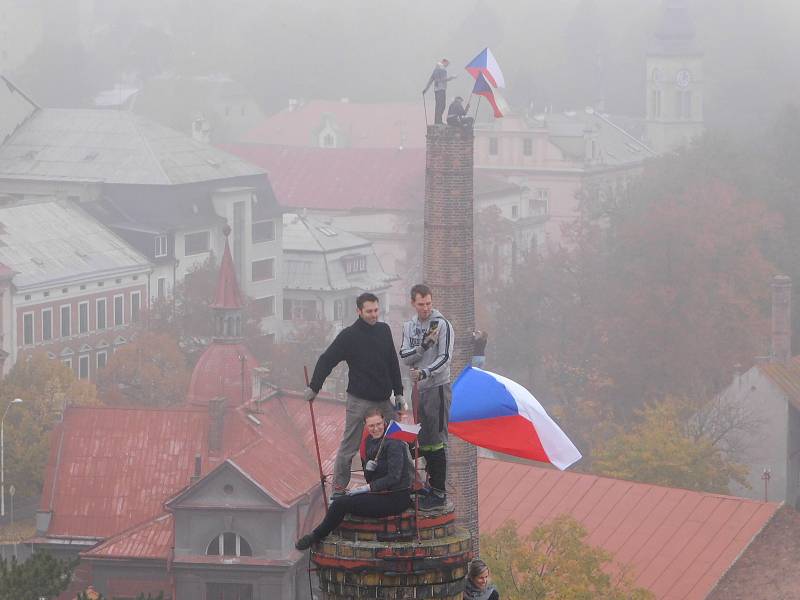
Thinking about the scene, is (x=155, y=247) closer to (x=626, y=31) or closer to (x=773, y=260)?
(x=773, y=260)

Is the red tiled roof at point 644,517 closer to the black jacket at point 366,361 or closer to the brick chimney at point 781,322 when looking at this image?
the brick chimney at point 781,322

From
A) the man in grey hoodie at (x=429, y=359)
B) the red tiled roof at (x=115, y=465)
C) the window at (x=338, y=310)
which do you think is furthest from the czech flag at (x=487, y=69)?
the window at (x=338, y=310)

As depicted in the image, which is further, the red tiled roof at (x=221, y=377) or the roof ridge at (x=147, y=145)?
the roof ridge at (x=147, y=145)

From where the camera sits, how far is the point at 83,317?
288ft

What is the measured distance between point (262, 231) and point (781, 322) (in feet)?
133

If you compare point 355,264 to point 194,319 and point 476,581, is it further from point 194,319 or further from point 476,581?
point 476,581

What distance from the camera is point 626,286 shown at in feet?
283

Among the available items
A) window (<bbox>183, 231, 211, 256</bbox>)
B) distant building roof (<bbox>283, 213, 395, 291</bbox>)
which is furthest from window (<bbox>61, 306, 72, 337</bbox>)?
distant building roof (<bbox>283, 213, 395, 291</bbox>)

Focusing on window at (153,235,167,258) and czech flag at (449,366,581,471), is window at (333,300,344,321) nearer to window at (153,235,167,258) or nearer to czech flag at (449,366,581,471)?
window at (153,235,167,258)

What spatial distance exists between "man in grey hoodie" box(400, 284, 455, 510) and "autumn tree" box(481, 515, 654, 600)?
1860 centimetres

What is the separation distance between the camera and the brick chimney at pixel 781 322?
226 feet

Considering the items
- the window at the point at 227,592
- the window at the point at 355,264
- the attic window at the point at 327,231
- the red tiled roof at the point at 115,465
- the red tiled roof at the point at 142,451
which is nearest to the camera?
the window at the point at 227,592

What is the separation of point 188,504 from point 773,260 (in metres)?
41.4

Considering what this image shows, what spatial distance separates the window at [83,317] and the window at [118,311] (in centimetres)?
216
